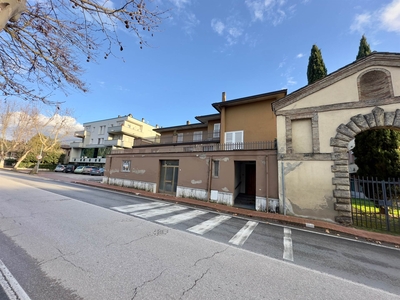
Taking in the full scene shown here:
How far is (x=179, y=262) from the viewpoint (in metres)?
3.48

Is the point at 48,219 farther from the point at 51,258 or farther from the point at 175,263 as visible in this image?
the point at 175,263

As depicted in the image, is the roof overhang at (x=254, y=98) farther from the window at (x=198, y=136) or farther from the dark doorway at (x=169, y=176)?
the dark doorway at (x=169, y=176)

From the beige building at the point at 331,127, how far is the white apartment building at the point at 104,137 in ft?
105

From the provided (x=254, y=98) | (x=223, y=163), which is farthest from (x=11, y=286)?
(x=254, y=98)

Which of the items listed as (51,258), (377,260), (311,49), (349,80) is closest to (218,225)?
A: (377,260)

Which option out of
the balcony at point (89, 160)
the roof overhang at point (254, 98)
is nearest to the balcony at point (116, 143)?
the balcony at point (89, 160)

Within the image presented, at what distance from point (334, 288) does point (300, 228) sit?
4.84 meters

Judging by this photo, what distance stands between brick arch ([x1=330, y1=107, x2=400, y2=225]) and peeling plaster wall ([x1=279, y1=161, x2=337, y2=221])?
0.79 ft

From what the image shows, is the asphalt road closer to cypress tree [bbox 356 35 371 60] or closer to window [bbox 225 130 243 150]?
window [bbox 225 130 243 150]

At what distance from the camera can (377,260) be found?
4469mm

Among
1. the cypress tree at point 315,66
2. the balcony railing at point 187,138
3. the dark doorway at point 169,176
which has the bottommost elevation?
the dark doorway at point 169,176

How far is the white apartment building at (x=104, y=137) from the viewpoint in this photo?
117 ft

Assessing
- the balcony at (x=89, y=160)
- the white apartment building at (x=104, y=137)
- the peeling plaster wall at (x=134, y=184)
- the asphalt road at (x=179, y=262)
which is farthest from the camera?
the balcony at (x=89, y=160)

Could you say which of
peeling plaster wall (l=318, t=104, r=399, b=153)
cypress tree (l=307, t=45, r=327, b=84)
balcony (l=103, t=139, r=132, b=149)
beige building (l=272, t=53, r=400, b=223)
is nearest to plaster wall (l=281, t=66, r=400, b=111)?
beige building (l=272, t=53, r=400, b=223)
